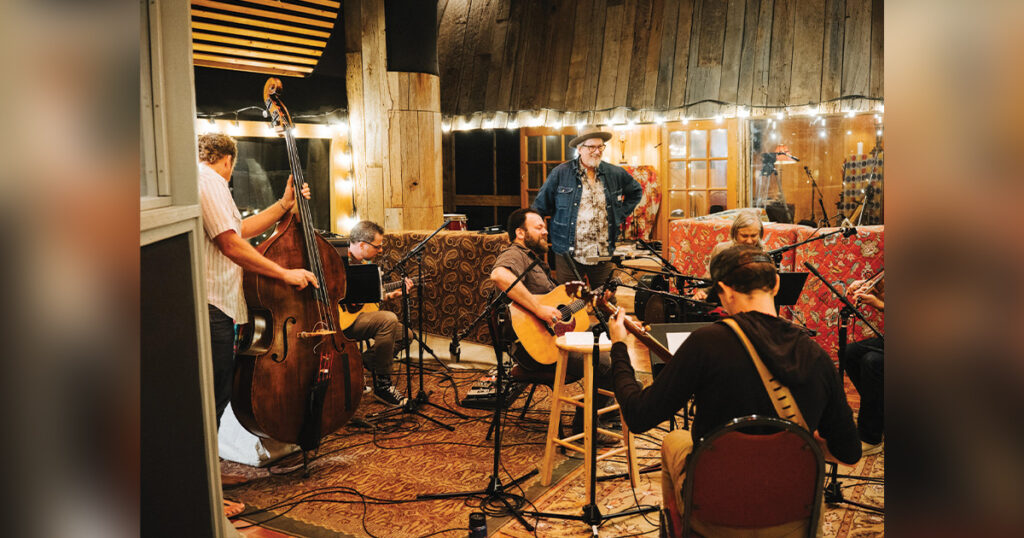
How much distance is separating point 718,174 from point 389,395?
6.76 m

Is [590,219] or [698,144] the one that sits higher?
[698,144]

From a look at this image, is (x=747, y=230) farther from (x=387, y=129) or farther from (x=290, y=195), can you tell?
(x=387, y=129)

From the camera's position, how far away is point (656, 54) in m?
10.5

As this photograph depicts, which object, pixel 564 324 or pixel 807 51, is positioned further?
pixel 807 51

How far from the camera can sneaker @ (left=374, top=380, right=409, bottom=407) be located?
4.93 metres

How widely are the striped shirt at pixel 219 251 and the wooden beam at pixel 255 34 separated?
2.64 metres

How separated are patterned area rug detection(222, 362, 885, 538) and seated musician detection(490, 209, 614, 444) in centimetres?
46

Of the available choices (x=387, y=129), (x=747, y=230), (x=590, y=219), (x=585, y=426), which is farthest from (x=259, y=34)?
(x=585, y=426)

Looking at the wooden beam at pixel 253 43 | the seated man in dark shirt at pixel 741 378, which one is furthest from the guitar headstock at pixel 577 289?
the wooden beam at pixel 253 43

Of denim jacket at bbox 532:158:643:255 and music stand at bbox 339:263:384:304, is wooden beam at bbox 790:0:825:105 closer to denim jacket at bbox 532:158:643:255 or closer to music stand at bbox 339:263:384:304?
denim jacket at bbox 532:158:643:255

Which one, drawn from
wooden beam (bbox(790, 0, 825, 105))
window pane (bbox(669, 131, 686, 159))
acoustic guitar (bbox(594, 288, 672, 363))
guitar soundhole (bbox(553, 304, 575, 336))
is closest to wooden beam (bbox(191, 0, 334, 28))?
guitar soundhole (bbox(553, 304, 575, 336))
